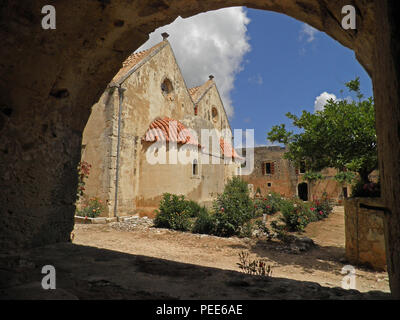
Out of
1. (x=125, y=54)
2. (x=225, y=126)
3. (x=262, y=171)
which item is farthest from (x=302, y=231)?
(x=262, y=171)

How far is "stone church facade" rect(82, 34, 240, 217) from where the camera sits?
10195mm

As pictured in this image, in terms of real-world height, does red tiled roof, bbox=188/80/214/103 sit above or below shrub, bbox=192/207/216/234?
above

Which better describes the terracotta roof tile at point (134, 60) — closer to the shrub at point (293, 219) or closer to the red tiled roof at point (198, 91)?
the red tiled roof at point (198, 91)

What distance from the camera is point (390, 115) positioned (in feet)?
4.34

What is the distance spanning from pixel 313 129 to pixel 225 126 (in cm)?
1447

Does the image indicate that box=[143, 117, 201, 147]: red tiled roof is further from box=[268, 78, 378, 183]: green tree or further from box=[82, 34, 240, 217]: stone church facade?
box=[268, 78, 378, 183]: green tree

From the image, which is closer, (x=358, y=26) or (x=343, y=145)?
(x=358, y=26)

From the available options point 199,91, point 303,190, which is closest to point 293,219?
point 199,91

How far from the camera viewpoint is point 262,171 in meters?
24.5

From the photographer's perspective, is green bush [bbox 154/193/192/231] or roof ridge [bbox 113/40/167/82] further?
roof ridge [bbox 113/40/167/82]

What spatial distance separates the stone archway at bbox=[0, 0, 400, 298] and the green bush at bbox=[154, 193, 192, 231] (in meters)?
6.16

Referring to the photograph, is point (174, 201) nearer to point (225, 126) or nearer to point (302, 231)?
point (302, 231)

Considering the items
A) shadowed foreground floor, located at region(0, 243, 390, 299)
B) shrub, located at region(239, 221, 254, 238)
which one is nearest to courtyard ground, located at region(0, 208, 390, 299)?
shadowed foreground floor, located at region(0, 243, 390, 299)

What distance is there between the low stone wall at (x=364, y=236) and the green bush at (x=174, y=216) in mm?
5076
